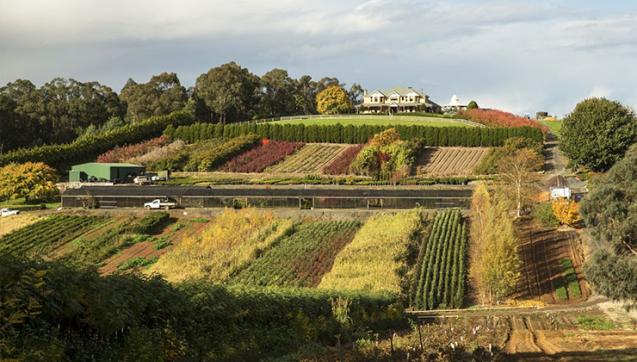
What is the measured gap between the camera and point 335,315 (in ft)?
85.8

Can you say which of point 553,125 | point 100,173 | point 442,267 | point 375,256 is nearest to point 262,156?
point 100,173

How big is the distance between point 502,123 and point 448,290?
184ft

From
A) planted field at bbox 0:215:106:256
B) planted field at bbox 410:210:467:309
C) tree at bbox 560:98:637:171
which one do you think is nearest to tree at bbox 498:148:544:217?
tree at bbox 560:98:637:171

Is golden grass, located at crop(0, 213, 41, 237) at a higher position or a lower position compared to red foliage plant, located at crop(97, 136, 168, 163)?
lower

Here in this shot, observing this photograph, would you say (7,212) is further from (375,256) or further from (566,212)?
(566,212)

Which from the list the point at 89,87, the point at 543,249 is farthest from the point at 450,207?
the point at 89,87

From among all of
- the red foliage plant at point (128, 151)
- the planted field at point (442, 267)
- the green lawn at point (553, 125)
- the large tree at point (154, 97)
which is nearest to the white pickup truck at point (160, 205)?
the planted field at point (442, 267)

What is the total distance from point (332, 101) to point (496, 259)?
90886 millimetres

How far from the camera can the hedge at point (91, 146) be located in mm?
78500

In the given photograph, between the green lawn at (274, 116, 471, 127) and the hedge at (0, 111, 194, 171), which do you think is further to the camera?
the green lawn at (274, 116, 471, 127)

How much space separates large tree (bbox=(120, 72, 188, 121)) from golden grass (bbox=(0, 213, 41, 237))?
167 ft

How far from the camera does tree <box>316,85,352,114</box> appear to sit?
5032 inches

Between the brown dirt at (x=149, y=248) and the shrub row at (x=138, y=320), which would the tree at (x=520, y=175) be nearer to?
the brown dirt at (x=149, y=248)

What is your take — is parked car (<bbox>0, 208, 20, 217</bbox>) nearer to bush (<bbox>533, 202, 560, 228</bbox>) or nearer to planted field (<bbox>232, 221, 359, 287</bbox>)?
planted field (<bbox>232, 221, 359, 287</bbox>)
